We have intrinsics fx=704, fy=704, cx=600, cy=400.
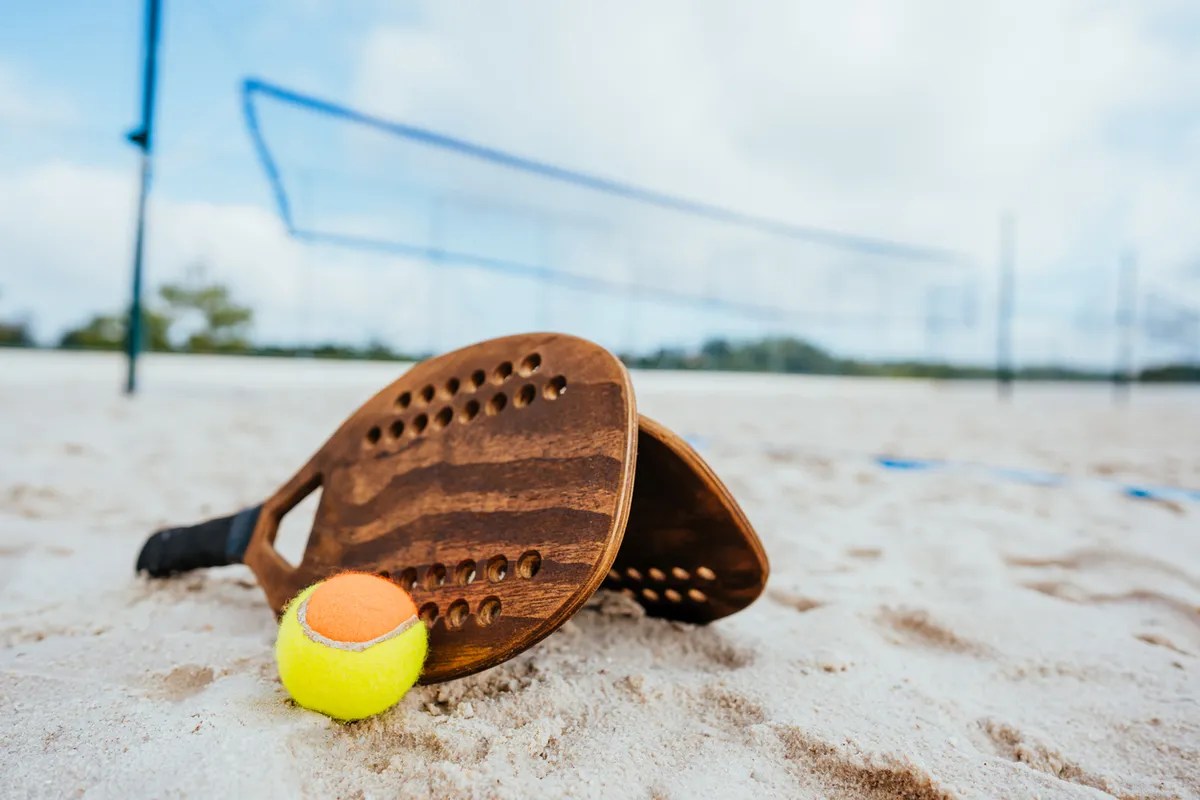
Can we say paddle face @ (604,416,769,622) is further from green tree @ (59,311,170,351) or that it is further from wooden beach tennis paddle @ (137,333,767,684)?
green tree @ (59,311,170,351)

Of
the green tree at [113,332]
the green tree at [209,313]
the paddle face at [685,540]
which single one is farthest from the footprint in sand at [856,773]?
the green tree at [113,332]

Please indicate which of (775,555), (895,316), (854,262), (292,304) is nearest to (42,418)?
(775,555)

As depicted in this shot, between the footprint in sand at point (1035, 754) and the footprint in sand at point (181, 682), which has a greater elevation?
the footprint in sand at point (1035, 754)

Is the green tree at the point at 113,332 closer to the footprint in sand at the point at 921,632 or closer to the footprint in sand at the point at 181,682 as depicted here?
the footprint in sand at the point at 181,682

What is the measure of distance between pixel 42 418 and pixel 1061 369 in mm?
14913

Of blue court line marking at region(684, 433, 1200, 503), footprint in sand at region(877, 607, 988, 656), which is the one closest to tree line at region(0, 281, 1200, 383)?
blue court line marking at region(684, 433, 1200, 503)

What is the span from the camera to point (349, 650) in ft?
2.25

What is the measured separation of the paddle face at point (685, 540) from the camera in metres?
0.88

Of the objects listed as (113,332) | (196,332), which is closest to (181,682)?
(196,332)

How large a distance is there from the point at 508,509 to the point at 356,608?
0.19 meters

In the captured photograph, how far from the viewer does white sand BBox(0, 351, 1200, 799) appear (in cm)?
65

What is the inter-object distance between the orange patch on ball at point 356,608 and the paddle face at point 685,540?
1.09 feet

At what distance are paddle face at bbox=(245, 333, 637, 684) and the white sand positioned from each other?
11cm

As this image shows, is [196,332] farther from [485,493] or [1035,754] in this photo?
[1035,754]
